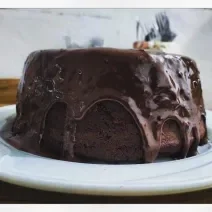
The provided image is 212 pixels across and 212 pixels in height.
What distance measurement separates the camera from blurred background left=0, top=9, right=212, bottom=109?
131 inches

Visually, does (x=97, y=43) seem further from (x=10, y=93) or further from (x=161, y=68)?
(x=161, y=68)

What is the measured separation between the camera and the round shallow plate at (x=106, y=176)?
2.60 ft

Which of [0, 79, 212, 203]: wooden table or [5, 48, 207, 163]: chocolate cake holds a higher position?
[5, 48, 207, 163]: chocolate cake

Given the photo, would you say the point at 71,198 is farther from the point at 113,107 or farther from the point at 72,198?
the point at 113,107

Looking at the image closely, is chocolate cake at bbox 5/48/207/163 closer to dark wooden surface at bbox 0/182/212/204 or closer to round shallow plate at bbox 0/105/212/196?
round shallow plate at bbox 0/105/212/196

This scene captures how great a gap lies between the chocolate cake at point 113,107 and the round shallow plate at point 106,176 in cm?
12

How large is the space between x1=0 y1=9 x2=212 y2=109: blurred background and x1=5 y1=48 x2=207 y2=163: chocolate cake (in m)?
2.18

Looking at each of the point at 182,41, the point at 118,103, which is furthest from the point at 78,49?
the point at 182,41

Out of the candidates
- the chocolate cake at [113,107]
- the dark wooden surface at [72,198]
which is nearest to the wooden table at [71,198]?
the dark wooden surface at [72,198]

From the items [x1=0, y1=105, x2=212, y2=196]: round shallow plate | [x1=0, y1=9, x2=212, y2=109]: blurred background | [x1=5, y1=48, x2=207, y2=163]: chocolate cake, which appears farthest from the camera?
[x1=0, y1=9, x2=212, y2=109]: blurred background

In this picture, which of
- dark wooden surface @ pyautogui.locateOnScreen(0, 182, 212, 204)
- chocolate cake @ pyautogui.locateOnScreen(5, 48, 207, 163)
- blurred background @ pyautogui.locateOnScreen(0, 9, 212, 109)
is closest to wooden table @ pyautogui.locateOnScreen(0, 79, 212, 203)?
dark wooden surface @ pyautogui.locateOnScreen(0, 182, 212, 204)

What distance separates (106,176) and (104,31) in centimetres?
275

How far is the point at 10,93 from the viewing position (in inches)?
108

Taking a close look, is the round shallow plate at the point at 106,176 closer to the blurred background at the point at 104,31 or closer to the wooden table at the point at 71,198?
the wooden table at the point at 71,198
